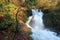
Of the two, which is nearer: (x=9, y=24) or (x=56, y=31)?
(x=9, y=24)

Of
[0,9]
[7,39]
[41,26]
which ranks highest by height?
[0,9]

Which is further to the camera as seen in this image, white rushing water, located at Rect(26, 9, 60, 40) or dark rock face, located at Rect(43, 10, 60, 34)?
dark rock face, located at Rect(43, 10, 60, 34)

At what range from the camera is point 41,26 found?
20031mm

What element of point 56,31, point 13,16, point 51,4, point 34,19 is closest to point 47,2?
point 51,4

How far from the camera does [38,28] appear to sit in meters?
19.6

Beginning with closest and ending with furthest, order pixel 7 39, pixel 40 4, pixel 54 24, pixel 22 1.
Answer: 1. pixel 7 39
2. pixel 54 24
3. pixel 22 1
4. pixel 40 4

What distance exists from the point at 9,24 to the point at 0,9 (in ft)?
6.43

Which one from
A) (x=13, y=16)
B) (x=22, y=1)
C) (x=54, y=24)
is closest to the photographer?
(x=13, y=16)

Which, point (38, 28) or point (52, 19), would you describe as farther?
point (52, 19)

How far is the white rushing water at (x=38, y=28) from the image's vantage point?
54.2 feet

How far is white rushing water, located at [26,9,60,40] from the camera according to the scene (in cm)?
1653

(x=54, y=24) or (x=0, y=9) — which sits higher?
(x=0, y=9)

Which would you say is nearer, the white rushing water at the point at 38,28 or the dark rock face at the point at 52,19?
the white rushing water at the point at 38,28

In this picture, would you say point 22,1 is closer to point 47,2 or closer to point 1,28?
point 47,2
